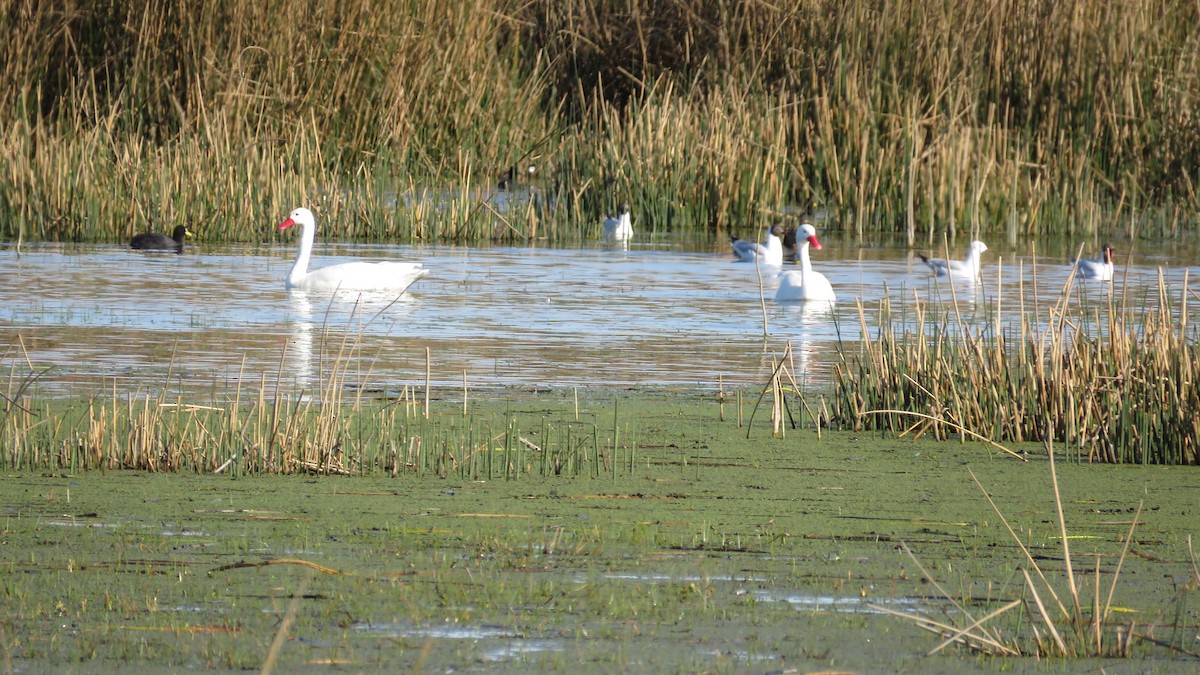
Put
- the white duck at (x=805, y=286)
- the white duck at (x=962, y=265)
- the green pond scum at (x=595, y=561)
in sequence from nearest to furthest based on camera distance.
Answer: the green pond scum at (x=595, y=561) → the white duck at (x=805, y=286) → the white duck at (x=962, y=265)

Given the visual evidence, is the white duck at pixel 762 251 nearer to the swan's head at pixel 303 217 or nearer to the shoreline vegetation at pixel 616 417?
the swan's head at pixel 303 217

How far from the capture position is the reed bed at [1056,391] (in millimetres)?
7414

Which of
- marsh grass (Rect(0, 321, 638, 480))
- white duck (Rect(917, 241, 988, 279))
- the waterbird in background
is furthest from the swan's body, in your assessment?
marsh grass (Rect(0, 321, 638, 480))

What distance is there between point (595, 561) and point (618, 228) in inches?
549

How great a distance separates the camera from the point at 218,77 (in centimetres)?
2036

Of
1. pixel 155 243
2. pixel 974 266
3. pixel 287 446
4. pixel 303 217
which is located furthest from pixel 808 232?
pixel 287 446

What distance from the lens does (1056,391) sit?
7.84 meters

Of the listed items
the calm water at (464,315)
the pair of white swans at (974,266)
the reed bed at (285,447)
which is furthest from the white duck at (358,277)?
the reed bed at (285,447)

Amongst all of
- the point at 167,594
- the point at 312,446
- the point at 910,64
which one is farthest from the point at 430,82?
the point at 167,594

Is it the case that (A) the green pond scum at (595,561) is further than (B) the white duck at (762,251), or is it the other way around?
(B) the white duck at (762,251)

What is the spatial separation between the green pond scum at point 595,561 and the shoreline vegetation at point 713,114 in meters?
12.4

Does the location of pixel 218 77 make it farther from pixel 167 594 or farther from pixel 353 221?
pixel 167 594

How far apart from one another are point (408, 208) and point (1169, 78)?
7916 millimetres

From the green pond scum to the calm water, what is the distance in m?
0.94
